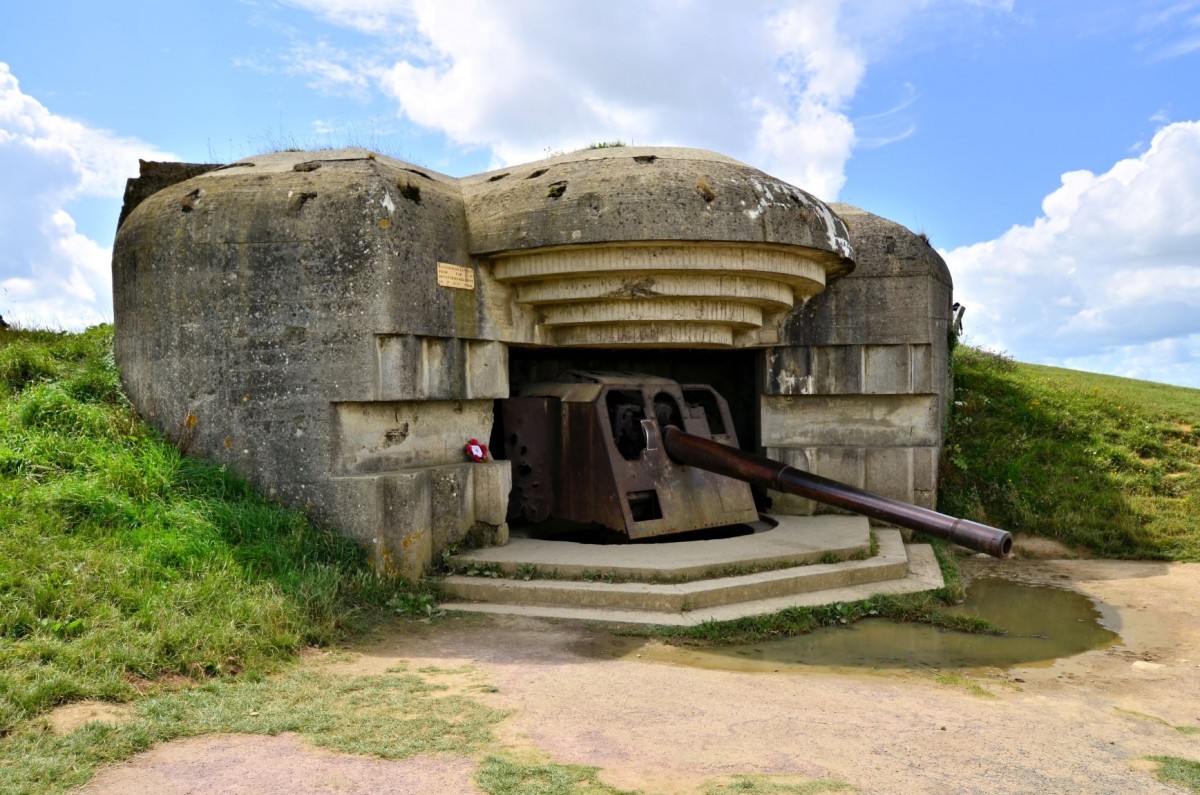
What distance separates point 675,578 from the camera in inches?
220

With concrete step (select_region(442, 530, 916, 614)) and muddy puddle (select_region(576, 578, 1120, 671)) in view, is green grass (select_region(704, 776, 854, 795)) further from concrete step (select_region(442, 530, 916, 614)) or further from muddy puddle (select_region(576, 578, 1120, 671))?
concrete step (select_region(442, 530, 916, 614))

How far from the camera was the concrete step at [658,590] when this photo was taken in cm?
534

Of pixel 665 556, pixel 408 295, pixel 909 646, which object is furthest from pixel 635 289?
pixel 909 646

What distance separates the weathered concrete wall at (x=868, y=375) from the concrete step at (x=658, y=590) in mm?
1998

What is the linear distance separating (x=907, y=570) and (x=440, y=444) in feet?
11.4

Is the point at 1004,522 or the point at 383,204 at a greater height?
the point at 383,204

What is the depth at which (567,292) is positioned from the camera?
650 cm

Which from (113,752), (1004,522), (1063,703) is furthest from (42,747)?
(1004,522)

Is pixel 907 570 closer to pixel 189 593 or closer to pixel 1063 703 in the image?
pixel 1063 703

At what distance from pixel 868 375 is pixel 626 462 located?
2519 millimetres

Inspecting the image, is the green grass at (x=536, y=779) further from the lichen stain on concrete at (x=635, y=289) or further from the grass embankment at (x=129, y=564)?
the lichen stain on concrete at (x=635, y=289)

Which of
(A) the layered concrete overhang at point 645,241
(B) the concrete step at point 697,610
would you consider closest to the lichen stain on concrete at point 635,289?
(A) the layered concrete overhang at point 645,241

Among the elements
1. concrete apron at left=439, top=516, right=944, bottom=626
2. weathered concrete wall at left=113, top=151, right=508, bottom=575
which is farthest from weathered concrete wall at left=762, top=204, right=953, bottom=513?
weathered concrete wall at left=113, top=151, right=508, bottom=575

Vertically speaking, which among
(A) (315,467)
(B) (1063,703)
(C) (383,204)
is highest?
(C) (383,204)
